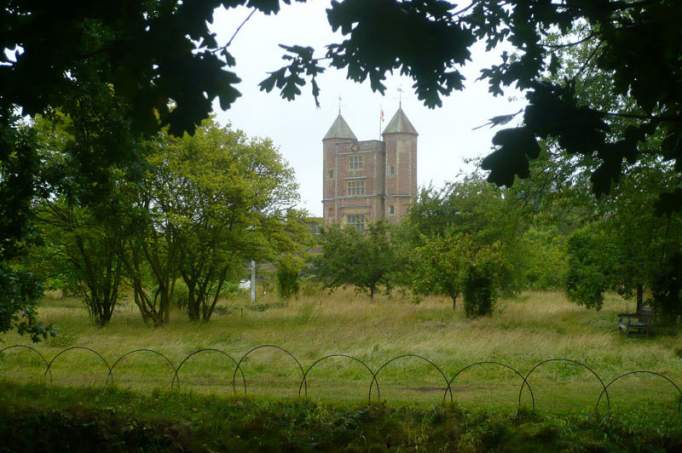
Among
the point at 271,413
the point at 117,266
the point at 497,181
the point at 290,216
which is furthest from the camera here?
the point at 290,216

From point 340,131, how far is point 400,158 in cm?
669

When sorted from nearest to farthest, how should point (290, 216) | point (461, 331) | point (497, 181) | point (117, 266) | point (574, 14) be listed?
point (497, 181) < point (574, 14) < point (461, 331) < point (117, 266) < point (290, 216)

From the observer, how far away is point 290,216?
81.3 ft

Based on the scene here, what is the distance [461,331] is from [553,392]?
705 centimetres

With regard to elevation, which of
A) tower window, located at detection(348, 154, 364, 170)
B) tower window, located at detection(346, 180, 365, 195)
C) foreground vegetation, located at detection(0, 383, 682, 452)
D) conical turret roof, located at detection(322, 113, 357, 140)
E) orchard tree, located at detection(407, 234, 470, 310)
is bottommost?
foreground vegetation, located at detection(0, 383, 682, 452)

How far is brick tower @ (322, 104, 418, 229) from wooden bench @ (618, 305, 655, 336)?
48205 mm

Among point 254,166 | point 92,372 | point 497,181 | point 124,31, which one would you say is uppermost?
point 254,166

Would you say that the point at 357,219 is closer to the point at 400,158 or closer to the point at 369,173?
the point at 369,173

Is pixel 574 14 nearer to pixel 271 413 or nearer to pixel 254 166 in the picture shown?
pixel 271 413

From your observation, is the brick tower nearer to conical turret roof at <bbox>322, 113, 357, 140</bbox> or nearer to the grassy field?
conical turret roof at <bbox>322, 113, 357, 140</bbox>

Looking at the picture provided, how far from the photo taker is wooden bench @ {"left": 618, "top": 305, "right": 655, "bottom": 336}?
58.4 feet

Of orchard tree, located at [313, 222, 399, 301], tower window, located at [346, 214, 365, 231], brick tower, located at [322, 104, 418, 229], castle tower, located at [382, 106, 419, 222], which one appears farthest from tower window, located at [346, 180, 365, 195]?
orchard tree, located at [313, 222, 399, 301]

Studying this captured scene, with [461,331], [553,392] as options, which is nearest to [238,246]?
[461,331]

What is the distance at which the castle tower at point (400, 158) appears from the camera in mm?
66875
